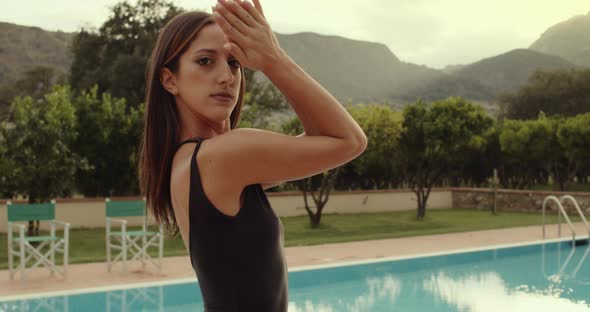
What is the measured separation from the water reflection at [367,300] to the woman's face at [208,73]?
600 centimetres

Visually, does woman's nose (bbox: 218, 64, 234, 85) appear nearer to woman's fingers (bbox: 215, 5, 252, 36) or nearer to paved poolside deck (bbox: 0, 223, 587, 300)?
woman's fingers (bbox: 215, 5, 252, 36)

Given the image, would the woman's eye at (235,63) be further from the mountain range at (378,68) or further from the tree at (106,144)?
the mountain range at (378,68)

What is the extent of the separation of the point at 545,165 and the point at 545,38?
78.5 m

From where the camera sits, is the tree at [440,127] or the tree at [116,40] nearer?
the tree at [440,127]

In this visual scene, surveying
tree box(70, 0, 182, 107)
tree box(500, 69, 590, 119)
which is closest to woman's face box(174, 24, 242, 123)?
tree box(70, 0, 182, 107)

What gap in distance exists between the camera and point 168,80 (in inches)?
45.1

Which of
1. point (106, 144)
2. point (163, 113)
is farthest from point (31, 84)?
point (163, 113)

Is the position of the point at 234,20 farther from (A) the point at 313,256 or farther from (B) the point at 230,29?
(A) the point at 313,256

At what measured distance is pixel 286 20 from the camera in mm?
74250

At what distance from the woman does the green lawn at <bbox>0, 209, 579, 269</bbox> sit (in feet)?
28.8

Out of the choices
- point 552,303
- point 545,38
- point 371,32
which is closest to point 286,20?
point 371,32

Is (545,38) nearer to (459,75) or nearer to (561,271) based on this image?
(459,75)

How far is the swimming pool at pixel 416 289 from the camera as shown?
6.96m

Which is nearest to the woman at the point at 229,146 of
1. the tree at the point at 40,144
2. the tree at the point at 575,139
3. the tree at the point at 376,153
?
the tree at the point at 40,144
